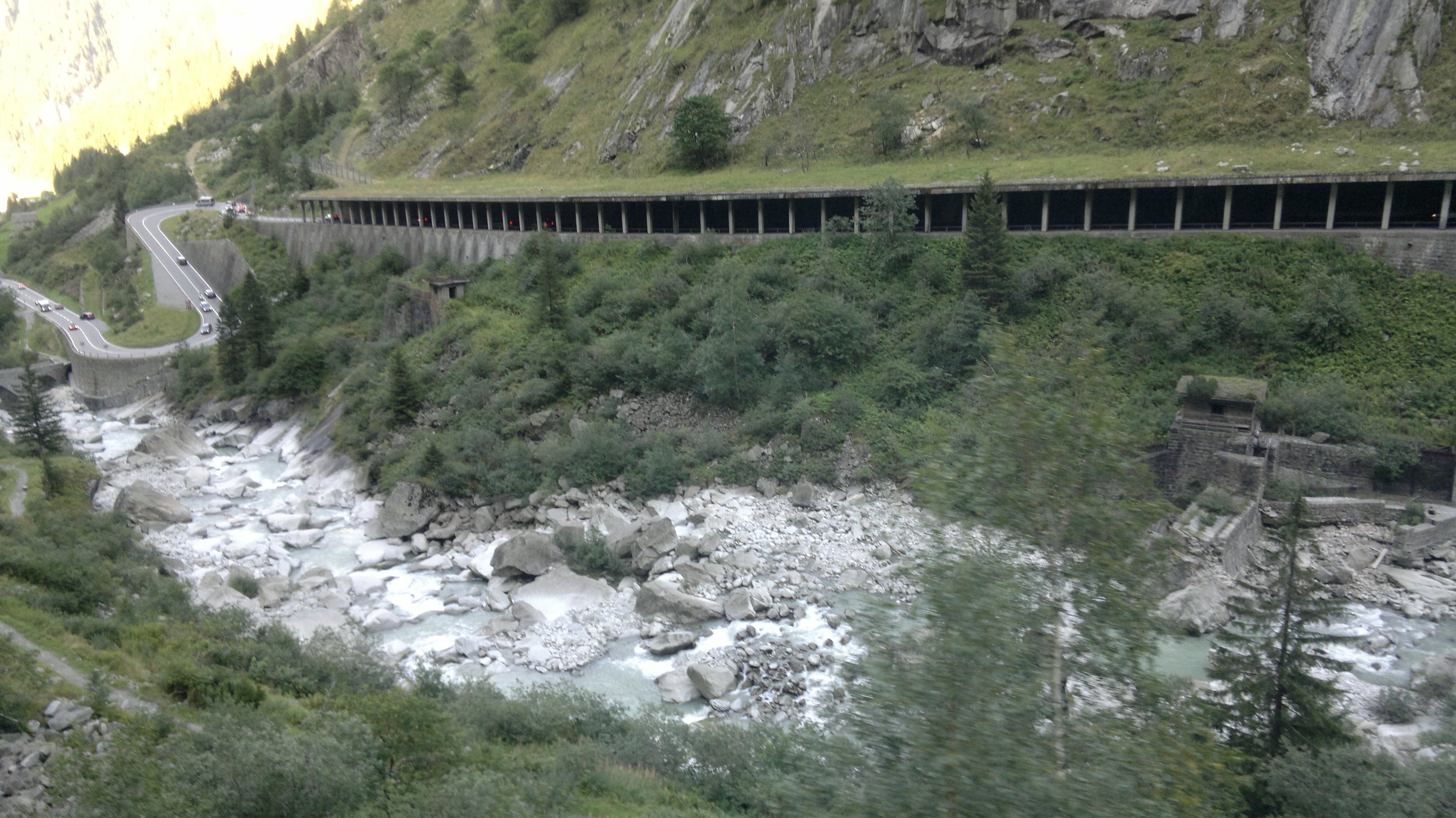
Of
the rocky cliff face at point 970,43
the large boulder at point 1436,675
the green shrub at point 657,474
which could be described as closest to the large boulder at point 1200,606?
the large boulder at point 1436,675

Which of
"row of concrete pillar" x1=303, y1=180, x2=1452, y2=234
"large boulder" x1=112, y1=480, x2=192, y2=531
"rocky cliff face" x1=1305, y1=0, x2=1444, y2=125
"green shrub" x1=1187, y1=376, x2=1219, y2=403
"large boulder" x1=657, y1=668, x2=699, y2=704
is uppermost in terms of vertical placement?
"rocky cliff face" x1=1305, y1=0, x2=1444, y2=125

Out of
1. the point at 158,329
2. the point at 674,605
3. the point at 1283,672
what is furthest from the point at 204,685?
the point at 158,329

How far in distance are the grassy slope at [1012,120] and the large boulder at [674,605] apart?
20727mm

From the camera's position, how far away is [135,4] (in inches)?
6816

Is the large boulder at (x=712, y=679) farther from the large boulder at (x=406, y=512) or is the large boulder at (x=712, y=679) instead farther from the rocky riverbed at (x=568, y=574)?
the large boulder at (x=406, y=512)

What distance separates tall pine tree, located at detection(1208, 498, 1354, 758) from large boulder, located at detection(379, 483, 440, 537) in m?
21.2

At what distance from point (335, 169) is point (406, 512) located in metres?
59.0

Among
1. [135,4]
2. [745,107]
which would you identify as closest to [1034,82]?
[745,107]

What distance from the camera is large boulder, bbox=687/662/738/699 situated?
1609 cm

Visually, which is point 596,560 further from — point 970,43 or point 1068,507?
point 970,43

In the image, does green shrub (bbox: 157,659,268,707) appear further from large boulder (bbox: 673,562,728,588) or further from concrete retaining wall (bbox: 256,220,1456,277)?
concrete retaining wall (bbox: 256,220,1456,277)

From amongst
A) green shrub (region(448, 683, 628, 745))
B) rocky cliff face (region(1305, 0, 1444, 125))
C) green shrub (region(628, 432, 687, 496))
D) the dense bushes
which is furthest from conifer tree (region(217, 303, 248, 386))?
rocky cliff face (region(1305, 0, 1444, 125))

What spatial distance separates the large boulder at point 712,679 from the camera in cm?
1609

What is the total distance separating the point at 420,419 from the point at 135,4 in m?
204
